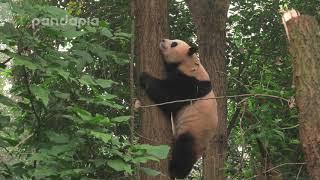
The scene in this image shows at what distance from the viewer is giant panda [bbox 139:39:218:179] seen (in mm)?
5293

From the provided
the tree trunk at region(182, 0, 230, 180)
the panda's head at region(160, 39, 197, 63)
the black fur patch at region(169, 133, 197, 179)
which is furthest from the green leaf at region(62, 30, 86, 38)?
the tree trunk at region(182, 0, 230, 180)

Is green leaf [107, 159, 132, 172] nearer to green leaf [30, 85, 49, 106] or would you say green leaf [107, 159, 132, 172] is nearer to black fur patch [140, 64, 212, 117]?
green leaf [30, 85, 49, 106]

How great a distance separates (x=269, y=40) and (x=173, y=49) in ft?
11.3

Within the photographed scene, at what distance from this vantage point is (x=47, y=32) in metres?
2.97

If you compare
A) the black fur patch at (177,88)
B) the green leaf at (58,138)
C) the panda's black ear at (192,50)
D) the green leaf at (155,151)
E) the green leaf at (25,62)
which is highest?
the panda's black ear at (192,50)

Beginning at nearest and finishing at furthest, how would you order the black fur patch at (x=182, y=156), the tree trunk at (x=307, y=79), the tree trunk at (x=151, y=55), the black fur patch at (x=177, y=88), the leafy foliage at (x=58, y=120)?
1. the leafy foliage at (x=58, y=120)
2. the tree trunk at (x=307, y=79)
3. the tree trunk at (x=151, y=55)
4. the black fur patch at (x=177, y=88)
5. the black fur patch at (x=182, y=156)

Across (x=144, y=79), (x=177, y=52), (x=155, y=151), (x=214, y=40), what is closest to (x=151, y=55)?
(x=144, y=79)

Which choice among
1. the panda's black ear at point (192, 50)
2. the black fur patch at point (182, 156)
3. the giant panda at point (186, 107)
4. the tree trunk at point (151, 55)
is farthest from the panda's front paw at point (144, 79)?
the panda's black ear at point (192, 50)

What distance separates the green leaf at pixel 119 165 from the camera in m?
2.76

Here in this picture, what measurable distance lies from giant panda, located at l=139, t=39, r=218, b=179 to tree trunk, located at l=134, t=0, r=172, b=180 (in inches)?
23.1

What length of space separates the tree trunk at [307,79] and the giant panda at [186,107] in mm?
2016

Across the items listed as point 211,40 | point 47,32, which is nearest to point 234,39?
point 211,40

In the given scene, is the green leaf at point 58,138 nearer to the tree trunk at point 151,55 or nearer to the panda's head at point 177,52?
the tree trunk at point 151,55

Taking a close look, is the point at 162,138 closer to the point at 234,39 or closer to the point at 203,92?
the point at 203,92
